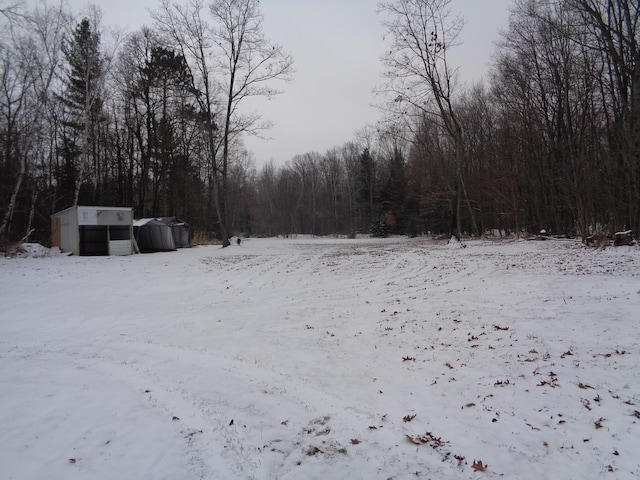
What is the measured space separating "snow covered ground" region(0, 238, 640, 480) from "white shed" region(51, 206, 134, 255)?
39.8 ft

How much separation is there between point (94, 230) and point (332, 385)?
22.4 meters

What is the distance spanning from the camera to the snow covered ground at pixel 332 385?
10.2ft

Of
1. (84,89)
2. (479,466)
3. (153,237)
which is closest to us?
(479,466)

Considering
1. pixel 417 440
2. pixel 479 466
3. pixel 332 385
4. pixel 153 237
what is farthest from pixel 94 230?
pixel 479 466

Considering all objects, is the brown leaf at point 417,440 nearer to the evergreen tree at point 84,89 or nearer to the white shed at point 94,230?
the white shed at point 94,230

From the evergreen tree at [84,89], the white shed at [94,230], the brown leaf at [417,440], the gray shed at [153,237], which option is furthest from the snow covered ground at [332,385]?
the evergreen tree at [84,89]

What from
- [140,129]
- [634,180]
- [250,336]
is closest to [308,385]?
[250,336]

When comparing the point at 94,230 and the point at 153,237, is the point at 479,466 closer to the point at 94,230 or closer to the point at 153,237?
the point at 94,230

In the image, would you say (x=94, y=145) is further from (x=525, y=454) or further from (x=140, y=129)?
(x=525, y=454)

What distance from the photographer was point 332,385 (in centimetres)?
455

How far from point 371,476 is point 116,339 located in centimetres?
503

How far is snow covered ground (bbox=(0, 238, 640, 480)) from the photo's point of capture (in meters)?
3.12

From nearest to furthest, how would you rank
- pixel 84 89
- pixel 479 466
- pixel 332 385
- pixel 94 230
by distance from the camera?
pixel 479 466 → pixel 332 385 → pixel 94 230 → pixel 84 89

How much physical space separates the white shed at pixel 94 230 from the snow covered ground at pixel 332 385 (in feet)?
39.8
